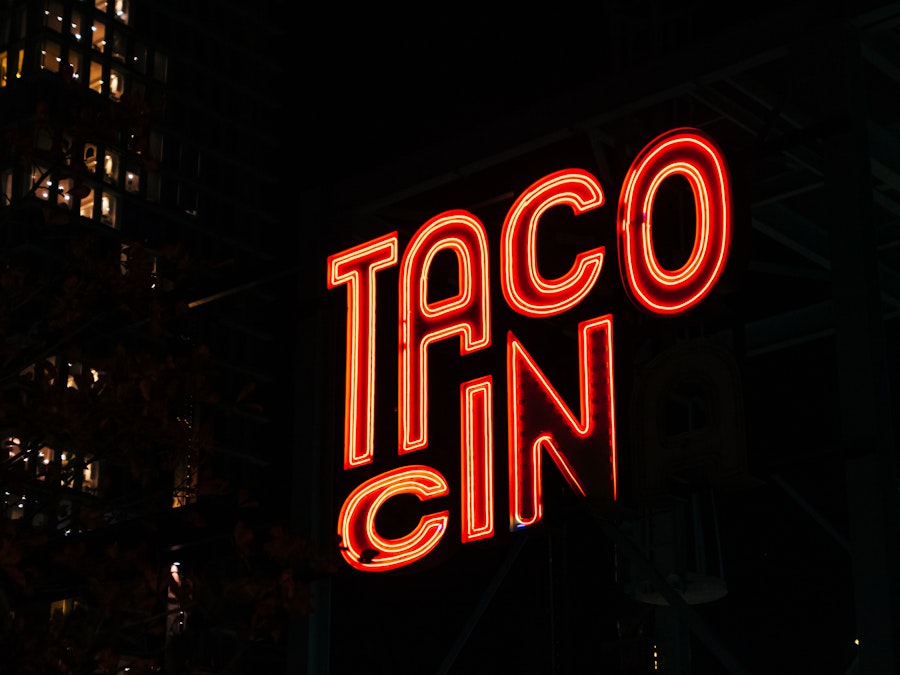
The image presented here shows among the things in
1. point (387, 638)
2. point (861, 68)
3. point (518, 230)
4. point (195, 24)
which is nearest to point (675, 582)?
point (518, 230)

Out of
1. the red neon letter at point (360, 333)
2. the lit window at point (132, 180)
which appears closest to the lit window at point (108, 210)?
the lit window at point (132, 180)

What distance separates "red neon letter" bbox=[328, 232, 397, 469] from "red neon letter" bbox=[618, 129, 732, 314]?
338cm

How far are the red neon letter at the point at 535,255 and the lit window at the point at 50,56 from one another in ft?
248

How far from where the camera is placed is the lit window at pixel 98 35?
9431 cm

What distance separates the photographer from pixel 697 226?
16.7 m

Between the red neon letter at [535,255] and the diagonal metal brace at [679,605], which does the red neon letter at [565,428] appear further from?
the red neon letter at [535,255]

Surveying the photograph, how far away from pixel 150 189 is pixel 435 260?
77632 mm

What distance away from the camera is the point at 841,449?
1469cm

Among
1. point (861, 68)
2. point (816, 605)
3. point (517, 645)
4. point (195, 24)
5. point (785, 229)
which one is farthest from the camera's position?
point (195, 24)

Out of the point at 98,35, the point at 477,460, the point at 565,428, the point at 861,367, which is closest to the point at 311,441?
the point at 477,460

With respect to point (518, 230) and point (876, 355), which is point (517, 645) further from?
point (876, 355)

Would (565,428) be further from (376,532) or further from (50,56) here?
(50,56)

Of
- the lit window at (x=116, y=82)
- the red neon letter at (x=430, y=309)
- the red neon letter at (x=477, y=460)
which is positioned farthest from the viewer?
the lit window at (x=116, y=82)

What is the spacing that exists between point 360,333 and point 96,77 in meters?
79.0
